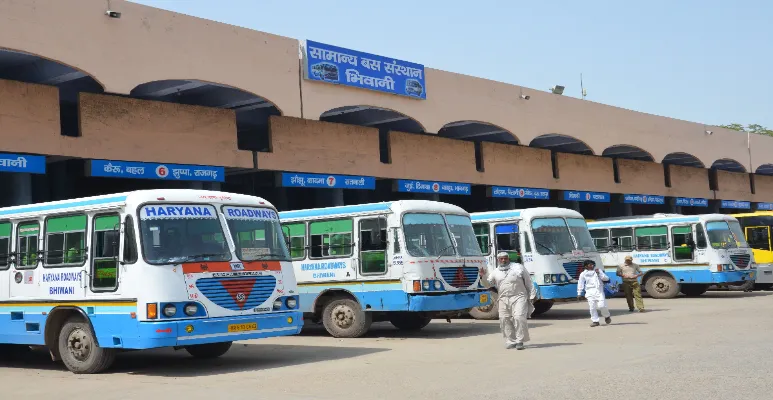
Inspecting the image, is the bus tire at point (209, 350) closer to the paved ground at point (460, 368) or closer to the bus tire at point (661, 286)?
the paved ground at point (460, 368)

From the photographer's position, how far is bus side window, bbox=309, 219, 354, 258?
17.5 metres

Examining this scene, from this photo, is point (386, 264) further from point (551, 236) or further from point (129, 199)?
point (129, 199)

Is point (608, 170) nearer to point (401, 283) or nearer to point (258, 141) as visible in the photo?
point (258, 141)

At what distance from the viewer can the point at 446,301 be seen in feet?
54.3

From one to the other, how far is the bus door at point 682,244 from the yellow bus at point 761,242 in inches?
212

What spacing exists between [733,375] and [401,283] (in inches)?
297

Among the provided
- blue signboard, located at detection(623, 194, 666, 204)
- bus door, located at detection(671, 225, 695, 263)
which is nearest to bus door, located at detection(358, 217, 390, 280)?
bus door, located at detection(671, 225, 695, 263)

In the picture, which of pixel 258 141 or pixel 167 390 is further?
pixel 258 141

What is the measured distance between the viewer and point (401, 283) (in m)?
16.5

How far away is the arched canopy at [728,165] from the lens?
48.3m

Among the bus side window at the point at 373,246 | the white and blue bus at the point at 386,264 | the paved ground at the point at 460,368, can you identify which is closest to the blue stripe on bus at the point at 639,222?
the paved ground at the point at 460,368

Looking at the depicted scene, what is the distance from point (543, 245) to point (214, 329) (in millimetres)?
10486

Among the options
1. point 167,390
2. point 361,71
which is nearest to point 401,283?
point 167,390

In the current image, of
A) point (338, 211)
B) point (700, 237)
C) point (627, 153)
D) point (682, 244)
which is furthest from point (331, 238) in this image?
point (627, 153)
